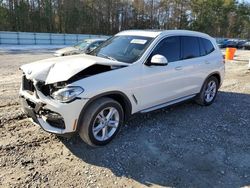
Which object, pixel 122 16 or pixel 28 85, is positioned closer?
pixel 28 85

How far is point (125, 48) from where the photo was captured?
516 centimetres

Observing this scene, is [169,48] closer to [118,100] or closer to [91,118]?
[118,100]

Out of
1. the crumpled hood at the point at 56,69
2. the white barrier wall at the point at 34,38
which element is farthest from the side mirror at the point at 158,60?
the white barrier wall at the point at 34,38

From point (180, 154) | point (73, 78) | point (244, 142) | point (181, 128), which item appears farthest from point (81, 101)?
point (244, 142)

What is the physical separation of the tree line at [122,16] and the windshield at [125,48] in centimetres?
3457

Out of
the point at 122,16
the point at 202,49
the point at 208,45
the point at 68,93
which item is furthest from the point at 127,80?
the point at 122,16

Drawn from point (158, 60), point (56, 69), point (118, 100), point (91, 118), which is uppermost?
point (158, 60)

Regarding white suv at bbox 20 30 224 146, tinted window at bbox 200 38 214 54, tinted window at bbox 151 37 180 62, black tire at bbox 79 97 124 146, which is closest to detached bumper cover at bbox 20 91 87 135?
white suv at bbox 20 30 224 146

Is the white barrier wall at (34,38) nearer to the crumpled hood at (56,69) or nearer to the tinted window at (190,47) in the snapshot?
the tinted window at (190,47)

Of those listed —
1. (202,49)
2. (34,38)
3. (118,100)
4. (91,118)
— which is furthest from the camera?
(34,38)

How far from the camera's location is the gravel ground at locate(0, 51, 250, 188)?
12.0ft

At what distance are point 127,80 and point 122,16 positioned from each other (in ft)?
147

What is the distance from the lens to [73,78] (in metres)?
3.98

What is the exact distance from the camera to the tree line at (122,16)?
37.6m
